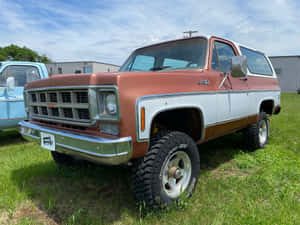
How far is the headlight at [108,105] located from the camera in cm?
189

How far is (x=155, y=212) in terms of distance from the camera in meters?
2.22

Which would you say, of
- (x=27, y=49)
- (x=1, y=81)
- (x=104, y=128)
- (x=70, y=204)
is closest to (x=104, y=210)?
(x=70, y=204)

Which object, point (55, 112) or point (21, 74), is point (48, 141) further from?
point (21, 74)

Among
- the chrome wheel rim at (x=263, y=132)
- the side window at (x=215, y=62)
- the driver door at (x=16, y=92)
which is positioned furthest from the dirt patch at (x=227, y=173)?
the driver door at (x=16, y=92)

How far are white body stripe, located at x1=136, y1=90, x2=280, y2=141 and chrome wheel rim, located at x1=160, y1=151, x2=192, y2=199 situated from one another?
1.65ft

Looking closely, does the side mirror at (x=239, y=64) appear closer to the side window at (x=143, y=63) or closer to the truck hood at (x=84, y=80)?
the side window at (x=143, y=63)

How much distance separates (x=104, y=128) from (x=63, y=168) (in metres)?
1.96

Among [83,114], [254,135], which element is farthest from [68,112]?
[254,135]

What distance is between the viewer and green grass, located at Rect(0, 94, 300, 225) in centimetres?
223

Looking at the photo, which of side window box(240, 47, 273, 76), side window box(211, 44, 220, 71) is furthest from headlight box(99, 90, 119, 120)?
side window box(240, 47, 273, 76)

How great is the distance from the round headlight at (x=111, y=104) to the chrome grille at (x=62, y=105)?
24 cm

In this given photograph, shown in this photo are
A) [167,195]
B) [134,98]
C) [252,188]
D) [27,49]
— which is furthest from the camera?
[27,49]

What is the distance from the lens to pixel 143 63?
356 cm

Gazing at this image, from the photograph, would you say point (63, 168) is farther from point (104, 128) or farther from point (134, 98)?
point (134, 98)
